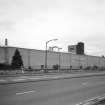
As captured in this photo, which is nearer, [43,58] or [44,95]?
[44,95]

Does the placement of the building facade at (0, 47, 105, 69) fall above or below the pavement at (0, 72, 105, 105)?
above

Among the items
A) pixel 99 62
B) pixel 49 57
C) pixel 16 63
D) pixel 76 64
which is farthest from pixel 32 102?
pixel 99 62

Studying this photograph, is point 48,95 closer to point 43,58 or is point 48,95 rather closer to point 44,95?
point 44,95

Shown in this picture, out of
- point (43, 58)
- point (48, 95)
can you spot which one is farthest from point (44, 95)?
point (43, 58)

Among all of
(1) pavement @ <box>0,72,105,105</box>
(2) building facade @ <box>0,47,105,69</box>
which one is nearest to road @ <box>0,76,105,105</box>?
(1) pavement @ <box>0,72,105,105</box>

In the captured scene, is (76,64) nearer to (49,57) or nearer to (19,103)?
(49,57)

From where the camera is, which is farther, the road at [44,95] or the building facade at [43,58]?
the building facade at [43,58]

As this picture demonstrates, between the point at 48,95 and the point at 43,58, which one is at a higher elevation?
the point at 43,58

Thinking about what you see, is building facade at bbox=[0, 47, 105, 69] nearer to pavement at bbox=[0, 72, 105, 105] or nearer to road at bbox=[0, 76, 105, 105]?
pavement at bbox=[0, 72, 105, 105]

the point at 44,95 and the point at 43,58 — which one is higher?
the point at 43,58

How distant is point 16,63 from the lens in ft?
153

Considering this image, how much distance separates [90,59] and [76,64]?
466 inches

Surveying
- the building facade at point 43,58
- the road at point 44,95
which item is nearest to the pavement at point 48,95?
the road at point 44,95

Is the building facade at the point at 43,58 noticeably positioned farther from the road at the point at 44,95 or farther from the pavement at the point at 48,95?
the road at the point at 44,95
